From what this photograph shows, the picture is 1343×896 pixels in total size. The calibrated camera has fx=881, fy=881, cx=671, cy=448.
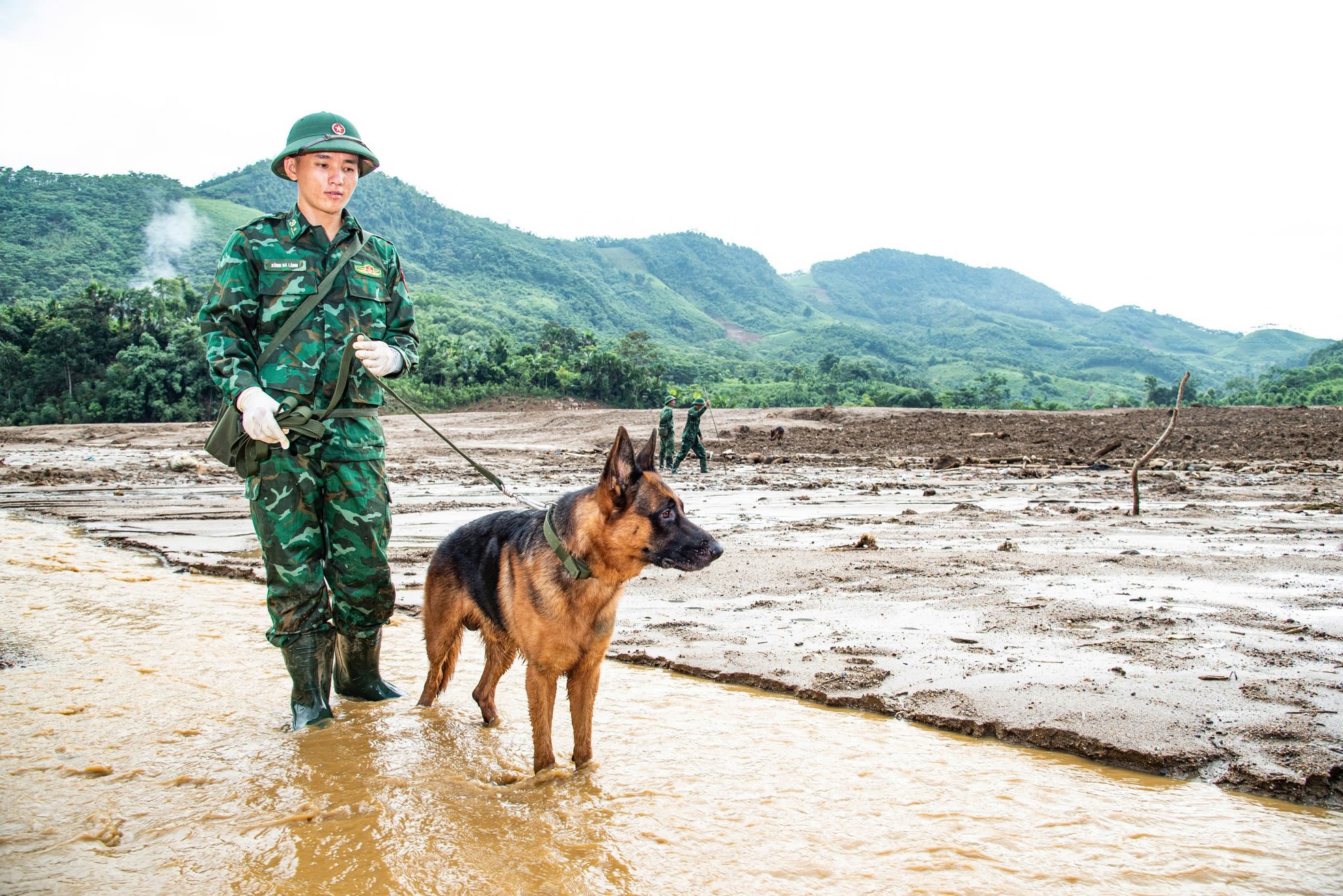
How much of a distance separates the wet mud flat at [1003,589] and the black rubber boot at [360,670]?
1.47 m

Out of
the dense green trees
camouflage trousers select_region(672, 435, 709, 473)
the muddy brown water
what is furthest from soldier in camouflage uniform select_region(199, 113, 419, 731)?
the dense green trees

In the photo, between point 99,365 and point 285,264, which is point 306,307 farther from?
point 99,365

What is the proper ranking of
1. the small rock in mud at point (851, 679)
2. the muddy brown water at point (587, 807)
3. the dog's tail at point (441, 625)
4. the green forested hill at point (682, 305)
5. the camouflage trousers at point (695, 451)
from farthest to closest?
the green forested hill at point (682, 305) → the camouflage trousers at point (695, 451) → the small rock in mud at point (851, 679) → the dog's tail at point (441, 625) → the muddy brown water at point (587, 807)

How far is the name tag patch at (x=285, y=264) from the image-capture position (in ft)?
13.3

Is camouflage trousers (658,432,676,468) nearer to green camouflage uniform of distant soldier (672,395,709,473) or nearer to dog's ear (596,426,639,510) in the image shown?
green camouflage uniform of distant soldier (672,395,709,473)

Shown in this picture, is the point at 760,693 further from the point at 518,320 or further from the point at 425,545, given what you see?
the point at 518,320

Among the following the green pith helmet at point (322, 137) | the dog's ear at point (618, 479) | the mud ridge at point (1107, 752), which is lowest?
the mud ridge at point (1107, 752)

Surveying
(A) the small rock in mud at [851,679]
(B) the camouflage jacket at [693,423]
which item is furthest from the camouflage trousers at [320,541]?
(B) the camouflage jacket at [693,423]

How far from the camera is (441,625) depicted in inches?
170

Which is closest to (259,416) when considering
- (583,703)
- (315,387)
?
(315,387)

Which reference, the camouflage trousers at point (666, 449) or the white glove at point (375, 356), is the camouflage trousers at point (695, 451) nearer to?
the camouflage trousers at point (666, 449)

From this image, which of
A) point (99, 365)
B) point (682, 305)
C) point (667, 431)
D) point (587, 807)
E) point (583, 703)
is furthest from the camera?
point (682, 305)

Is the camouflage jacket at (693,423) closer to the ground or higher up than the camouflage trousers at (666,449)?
higher up

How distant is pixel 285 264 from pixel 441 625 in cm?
185
